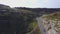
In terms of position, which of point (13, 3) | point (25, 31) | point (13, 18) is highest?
point (13, 3)

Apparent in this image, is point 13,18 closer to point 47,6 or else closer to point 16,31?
point 16,31

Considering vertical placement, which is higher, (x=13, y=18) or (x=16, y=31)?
(x=13, y=18)

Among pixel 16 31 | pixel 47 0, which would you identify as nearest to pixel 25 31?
pixel 16 31

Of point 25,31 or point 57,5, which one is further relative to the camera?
point 57,5

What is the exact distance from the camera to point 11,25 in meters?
1.31

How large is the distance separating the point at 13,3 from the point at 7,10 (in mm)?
196

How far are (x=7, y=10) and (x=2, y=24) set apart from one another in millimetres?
180

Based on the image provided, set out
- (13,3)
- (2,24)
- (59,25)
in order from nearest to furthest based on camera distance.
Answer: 1. (59,25)
2. (2,24)
3. (13,3)

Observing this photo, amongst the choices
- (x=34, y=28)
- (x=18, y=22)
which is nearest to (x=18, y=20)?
(x=18, y=22)

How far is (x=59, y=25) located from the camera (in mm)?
842

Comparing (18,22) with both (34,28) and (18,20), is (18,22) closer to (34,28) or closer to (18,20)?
(18,20)

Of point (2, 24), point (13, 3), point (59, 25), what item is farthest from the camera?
point (13, 3)

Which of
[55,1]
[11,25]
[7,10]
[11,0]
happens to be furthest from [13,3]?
[55,1]

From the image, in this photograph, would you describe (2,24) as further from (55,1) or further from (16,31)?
(55,1)
